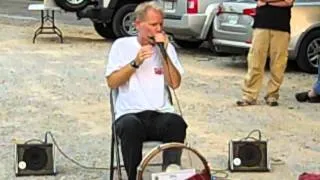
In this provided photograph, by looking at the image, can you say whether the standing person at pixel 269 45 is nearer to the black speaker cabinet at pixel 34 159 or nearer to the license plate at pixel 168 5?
the black speaker cabinet at pixel 34 159

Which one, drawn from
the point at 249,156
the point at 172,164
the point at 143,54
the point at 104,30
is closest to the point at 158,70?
the point at 143,54

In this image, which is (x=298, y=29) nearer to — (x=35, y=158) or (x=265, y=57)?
(x=265, y=57)

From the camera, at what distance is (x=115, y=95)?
244 inches

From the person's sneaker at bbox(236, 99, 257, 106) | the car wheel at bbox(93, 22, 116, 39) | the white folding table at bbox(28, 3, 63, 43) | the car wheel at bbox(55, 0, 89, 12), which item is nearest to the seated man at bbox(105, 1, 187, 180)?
the person's sneaker at bbox(236, 99, 257, 106)

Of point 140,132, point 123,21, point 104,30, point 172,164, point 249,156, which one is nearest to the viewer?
point 172,164

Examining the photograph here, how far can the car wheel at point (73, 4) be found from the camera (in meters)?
15.5

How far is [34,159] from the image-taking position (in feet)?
21.7

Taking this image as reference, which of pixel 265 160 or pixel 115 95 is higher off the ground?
pixel 115 95

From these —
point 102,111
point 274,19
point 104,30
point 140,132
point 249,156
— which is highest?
point 274,19

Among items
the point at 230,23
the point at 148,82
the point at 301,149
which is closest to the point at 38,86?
the point at 230,23

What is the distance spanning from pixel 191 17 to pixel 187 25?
14 centimetres

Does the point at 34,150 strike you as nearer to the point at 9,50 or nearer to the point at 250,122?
the point at 250,122

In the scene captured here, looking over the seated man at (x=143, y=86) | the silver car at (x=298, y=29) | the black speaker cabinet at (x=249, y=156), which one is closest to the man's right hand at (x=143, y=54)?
the seated man at (x=143, y=86)

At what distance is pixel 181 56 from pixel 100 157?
272 inches
